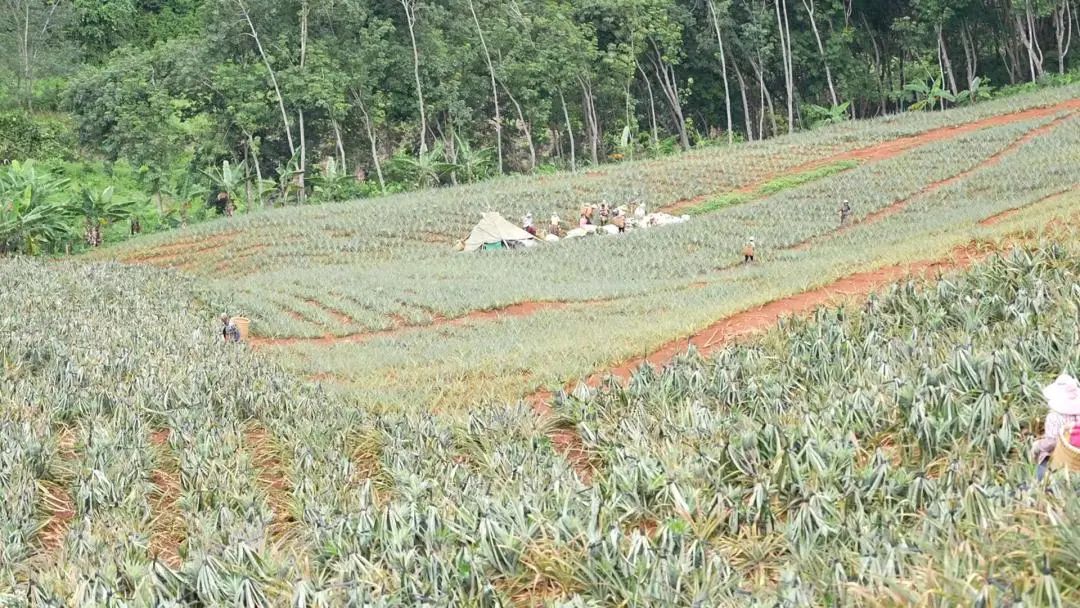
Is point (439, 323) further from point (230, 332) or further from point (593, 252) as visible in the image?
point (593, 252)

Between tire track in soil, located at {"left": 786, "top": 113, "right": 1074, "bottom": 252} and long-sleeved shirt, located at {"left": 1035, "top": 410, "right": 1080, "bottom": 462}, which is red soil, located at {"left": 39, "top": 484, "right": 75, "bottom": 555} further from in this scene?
tire track in soil, located at {"left": 786, "top": 113, "right": 1074, "bottom": 252}

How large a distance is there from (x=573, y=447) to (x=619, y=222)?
2270cm

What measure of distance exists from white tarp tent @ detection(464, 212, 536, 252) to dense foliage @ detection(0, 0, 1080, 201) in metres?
11.6

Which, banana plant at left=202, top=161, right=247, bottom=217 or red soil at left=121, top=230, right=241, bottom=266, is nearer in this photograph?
red soil at left=121, top=230, right=241, bottom=266

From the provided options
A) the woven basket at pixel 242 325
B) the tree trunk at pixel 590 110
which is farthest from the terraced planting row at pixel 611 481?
the tree trunk at pixel 590 110

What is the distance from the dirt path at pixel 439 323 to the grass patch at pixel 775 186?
611 inches

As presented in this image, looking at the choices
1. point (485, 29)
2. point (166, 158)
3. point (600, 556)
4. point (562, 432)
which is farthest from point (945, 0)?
point (600, 556)

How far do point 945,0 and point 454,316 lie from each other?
128 ft

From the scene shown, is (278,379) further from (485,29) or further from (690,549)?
(485,29)

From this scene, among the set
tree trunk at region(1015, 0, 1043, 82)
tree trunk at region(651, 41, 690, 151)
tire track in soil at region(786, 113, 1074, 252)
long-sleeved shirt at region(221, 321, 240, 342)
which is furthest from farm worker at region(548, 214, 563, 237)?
tree trunk at region(1015, 0, 1043, 82)

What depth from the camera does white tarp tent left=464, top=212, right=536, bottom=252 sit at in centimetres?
2939

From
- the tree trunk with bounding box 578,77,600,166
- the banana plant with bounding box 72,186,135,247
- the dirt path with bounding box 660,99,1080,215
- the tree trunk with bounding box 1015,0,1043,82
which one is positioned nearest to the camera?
the banana plant with bounding box 72,186,135,247

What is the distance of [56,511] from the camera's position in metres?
7.94

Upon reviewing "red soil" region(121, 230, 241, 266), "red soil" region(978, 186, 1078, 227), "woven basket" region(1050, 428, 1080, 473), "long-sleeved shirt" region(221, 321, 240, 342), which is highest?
"red soil" region(121, 230, 241, 266)
